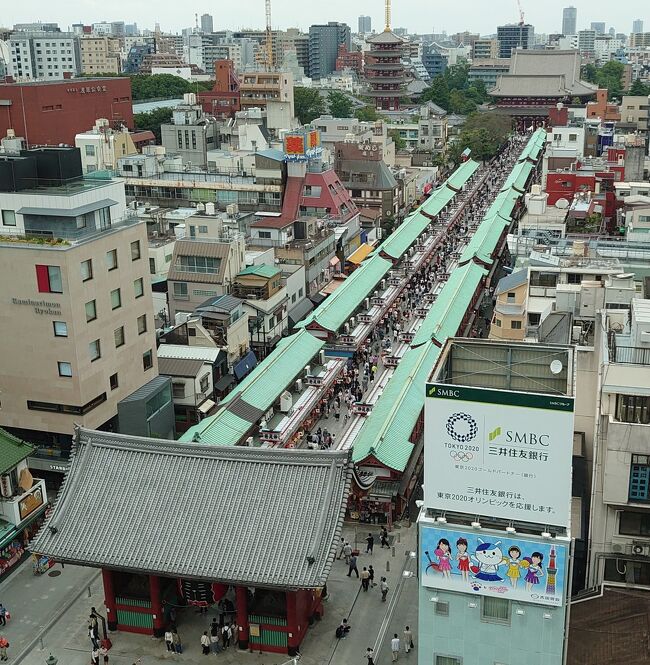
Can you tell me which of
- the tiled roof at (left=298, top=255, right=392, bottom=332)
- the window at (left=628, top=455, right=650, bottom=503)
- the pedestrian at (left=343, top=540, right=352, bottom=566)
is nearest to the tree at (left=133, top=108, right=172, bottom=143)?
the tiled roof at (left=298, top=255, right=392, bottom=332)

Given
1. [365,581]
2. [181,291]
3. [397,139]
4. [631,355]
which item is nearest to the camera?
[631,355]

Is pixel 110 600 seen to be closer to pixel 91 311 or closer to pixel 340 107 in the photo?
pixel 91 311

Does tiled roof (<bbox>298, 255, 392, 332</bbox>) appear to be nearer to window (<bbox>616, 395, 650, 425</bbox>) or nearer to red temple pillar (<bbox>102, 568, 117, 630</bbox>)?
red temple pillar (<bbox>102, 568, 117, 630</bbox>)

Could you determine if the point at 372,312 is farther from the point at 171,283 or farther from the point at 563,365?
the point at 563,365

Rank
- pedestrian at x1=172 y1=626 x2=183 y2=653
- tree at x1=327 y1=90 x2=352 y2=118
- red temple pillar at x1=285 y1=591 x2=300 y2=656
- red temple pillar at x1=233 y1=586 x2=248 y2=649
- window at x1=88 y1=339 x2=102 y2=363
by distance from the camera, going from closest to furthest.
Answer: red temple pillar at x1=285 y1=591 x2=300 y2=656, red temple pillar at x1=233 y1=586 x2=248 y2=649, pedestrian at x1=172 y1=626 x2=183 y2=653, window at x1=88 y1=339 x2=102 y2=363, tree at x1=327 y1=90 x2=352 y2=118

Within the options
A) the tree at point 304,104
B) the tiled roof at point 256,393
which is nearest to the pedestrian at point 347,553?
the tiled roof at point 256,393

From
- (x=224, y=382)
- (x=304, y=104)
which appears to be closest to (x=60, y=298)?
(x=224, y=382)
